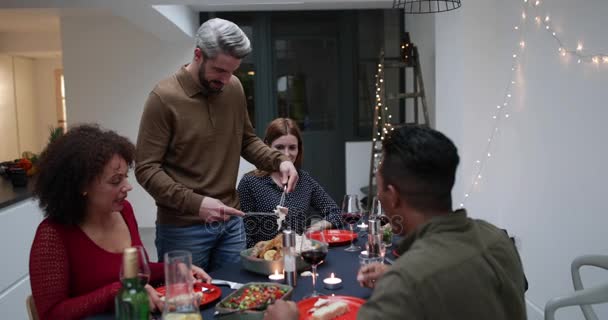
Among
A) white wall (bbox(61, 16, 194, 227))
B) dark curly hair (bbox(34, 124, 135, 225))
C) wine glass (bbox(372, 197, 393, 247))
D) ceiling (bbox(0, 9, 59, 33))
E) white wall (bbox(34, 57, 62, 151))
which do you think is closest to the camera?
dark curly hair (bbox(34, 124, 135, 225))

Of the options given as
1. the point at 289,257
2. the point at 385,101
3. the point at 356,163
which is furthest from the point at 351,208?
the point at 356,163

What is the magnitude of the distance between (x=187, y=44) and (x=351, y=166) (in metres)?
2.30

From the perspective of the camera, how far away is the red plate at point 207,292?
1551 millimetres

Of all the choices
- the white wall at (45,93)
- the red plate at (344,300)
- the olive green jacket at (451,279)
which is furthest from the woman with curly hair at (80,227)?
the white wall at (45,93)

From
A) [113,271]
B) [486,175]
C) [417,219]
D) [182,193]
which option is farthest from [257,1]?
[417,219]

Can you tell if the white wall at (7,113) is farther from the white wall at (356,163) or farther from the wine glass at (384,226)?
the wine glass at (384,226)

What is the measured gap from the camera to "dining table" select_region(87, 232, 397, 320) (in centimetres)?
164

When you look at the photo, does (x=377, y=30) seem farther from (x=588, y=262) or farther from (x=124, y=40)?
(x=588, y=262)

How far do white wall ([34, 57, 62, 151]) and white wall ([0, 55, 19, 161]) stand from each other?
2.15ft

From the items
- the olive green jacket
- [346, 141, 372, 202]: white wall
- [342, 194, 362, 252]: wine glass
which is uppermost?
the olive green jacket

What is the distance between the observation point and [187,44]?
19.4 feet

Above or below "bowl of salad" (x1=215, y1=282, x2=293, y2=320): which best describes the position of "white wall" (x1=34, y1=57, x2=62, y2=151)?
above

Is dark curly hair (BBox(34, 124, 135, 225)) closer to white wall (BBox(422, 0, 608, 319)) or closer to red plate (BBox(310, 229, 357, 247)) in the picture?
red plate (BBox(310, 229, 357, 247))

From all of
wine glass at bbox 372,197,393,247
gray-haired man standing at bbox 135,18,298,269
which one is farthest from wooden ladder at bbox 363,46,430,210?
gray-haired man standing at bbox 135,18,298,269
